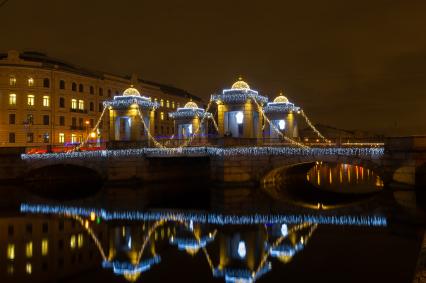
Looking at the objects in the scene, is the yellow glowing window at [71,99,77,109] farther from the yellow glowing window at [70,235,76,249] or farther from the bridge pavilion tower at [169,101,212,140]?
the yellow glowing window at [70,235,76,249]

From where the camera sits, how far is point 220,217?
26.6m

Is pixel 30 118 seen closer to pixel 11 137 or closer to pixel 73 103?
pixel 11 137

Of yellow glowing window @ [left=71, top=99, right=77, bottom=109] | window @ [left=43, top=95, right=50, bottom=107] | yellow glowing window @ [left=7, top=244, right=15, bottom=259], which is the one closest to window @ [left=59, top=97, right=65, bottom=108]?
yellow glowing window @ [left=71, top=99, right=77, bottom=109]

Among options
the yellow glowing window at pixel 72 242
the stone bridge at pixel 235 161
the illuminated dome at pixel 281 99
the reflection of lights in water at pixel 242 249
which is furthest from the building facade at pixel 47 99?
the reflection of lights in water at pixel 242 249

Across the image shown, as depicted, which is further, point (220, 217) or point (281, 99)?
point (281, 99)

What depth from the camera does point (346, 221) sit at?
24266 millimetres

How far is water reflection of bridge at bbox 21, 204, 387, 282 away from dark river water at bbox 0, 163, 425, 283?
0.05 meters

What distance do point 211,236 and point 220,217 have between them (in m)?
5.09

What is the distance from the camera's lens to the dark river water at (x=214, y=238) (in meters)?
A: 15.6

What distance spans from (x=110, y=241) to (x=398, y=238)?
12745mm

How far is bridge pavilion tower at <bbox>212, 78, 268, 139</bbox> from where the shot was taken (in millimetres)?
41562

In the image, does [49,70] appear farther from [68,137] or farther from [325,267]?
[325,267]

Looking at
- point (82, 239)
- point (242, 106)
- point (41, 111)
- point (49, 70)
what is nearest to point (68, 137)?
point (41, 111)

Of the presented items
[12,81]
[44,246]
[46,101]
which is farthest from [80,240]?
[46,101]
